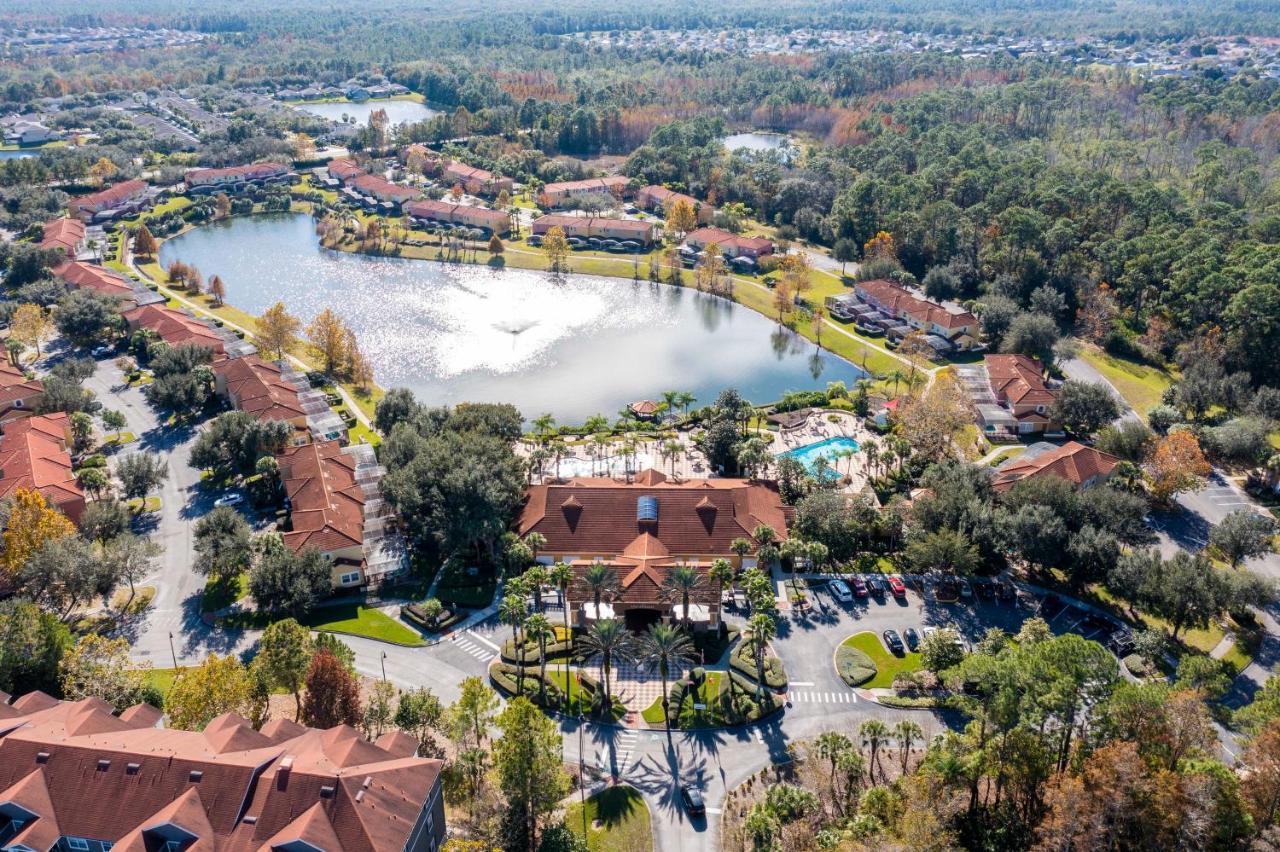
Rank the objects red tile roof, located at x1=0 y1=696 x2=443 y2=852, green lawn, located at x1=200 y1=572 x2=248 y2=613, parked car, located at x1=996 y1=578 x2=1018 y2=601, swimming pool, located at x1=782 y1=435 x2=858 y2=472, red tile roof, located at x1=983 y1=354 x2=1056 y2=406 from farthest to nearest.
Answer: red tile roof, located at x1=983 y1=354 x2=1056 y2=406 < swimming pool, located at x1=782 y1=435 x2=858 y2=472 < parked car, located at x1=996 y1=578 x2=1018 y2=601 < green lawn, located at x1=200 y1=572 x2=248 y2=613 < red tile roof, located at x1=0 y1=696 x2=443 y2=852

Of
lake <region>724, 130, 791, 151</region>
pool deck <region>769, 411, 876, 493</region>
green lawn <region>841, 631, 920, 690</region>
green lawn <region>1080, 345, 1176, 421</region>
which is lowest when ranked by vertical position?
green lawn <region>841, 631, 920, 690</region>

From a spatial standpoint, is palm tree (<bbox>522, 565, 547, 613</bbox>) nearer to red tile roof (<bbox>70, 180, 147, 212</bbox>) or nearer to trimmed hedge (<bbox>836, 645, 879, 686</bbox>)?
trimmed hedge (<bbox>836, 645, 879, 686</bbox>)

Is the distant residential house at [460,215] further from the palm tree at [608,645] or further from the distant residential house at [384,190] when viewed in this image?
the palm tree at [608,645]

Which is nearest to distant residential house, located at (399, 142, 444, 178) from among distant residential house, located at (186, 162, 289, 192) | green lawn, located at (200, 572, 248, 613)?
distant residential house, located at (186, 162, 289, 192)

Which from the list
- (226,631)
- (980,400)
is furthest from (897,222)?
(226,631)

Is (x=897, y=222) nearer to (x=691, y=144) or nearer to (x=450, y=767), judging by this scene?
(x=691, y=144)

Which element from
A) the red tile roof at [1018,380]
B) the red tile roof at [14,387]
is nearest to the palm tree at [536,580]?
the red tile roof at [1018,380]

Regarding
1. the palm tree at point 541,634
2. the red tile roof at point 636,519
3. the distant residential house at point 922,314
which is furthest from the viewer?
the distant residential house at point 922,314
